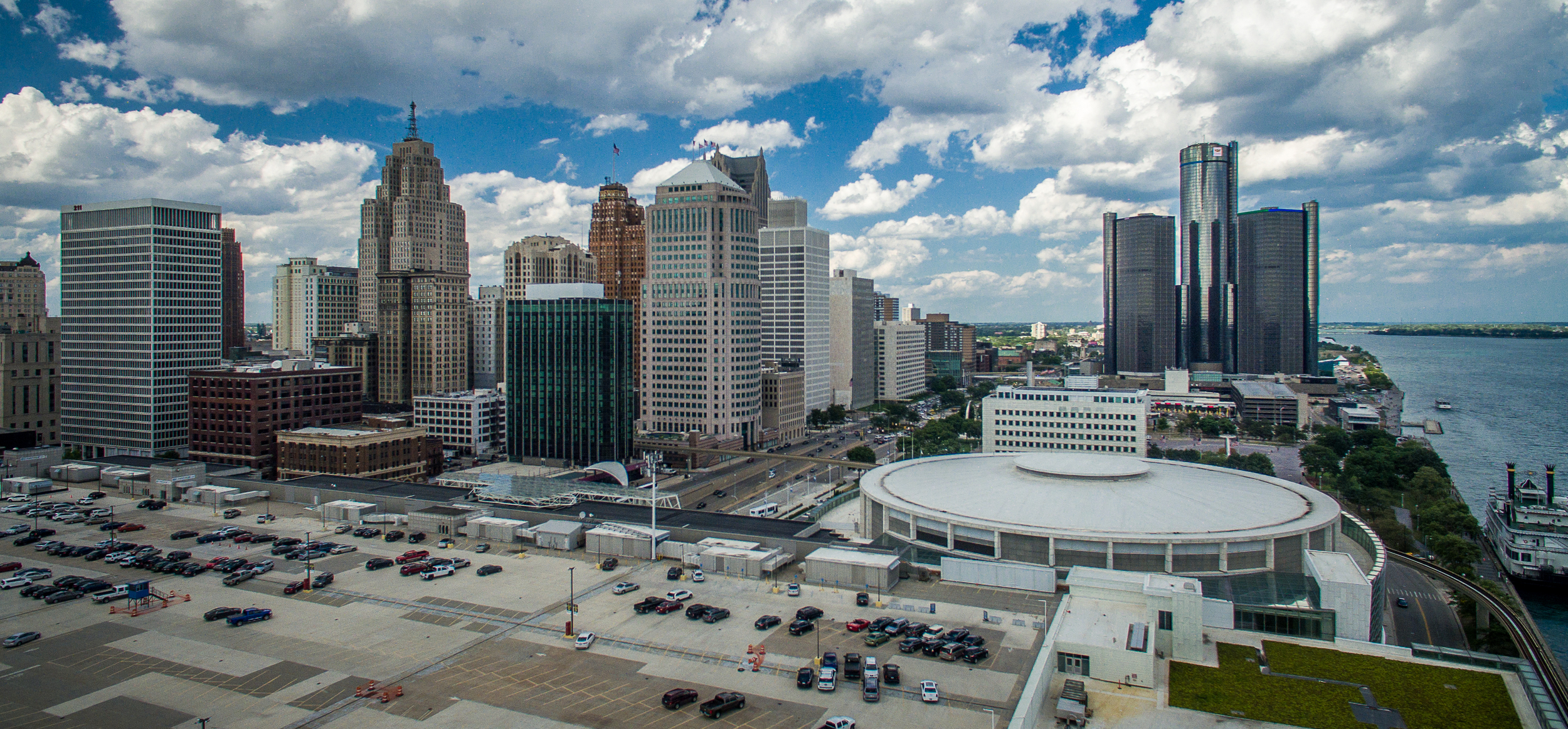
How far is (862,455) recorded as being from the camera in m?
149

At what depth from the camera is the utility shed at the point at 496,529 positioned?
77812 mm

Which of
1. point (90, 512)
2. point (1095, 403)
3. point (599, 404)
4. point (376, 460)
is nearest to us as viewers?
point (90, 512)

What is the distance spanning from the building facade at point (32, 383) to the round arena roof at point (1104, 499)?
167m

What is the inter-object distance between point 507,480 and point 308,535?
23.0 metres

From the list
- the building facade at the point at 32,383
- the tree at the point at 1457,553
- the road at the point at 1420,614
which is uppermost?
the building facade at the point at 32,383

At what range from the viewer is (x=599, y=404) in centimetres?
14875

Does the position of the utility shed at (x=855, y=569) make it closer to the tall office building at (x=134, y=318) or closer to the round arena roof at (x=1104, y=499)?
the round arena roof at (x=1104, y=499)

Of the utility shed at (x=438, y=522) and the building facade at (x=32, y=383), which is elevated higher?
the building facade at (x=32, y=383)

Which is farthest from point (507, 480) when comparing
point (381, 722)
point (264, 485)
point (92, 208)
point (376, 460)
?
point (92, 208)

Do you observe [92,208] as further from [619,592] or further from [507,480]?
[619,592]

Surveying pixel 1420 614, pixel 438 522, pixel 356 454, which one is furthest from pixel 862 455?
pixel 1420 614

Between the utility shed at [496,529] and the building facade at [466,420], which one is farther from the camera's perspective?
the building facade at [466,420]

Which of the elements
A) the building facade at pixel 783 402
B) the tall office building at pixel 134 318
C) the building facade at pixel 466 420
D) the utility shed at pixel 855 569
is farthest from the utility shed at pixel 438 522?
the tall office building at pixel 134 318

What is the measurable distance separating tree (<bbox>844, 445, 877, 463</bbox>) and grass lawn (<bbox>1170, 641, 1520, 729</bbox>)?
100 metres
